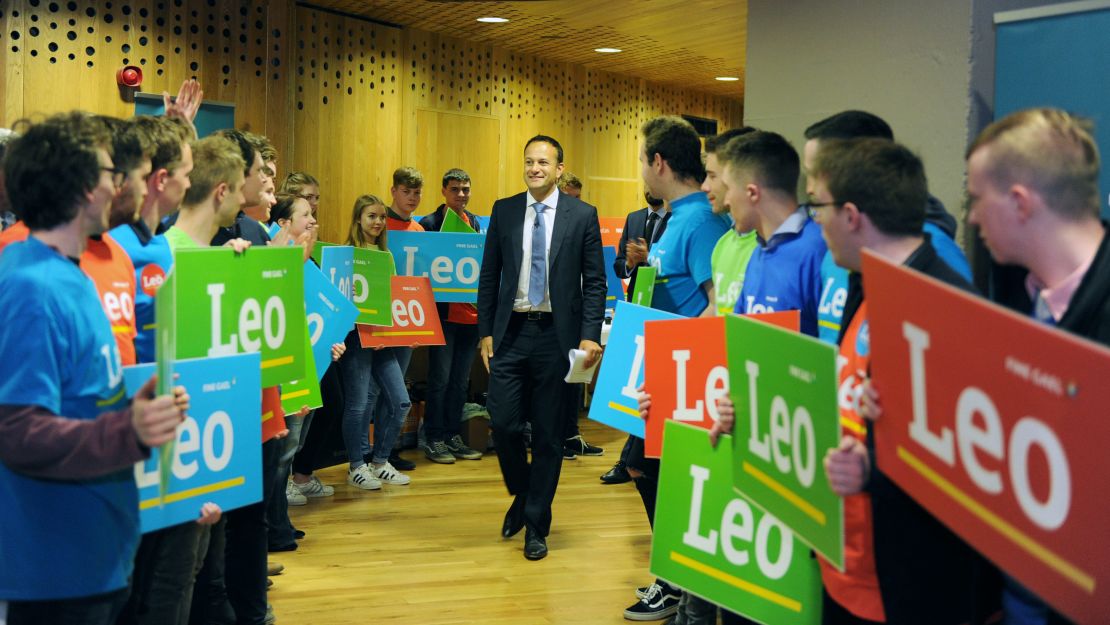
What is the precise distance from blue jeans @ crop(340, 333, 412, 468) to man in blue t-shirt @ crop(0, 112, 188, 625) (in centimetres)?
363

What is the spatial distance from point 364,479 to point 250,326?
10.6 ft

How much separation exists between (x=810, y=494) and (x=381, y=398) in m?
4.45

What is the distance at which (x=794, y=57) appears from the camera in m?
3.95

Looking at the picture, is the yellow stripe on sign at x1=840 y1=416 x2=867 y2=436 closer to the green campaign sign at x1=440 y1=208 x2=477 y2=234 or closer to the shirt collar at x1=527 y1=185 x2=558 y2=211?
the shirt collar at x1=527 y1=185 x2=558 y2=211

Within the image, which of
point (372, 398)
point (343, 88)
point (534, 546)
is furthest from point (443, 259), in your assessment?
point (343, 88)

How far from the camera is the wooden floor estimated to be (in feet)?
12.8

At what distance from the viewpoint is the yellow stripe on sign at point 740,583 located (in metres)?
2.30

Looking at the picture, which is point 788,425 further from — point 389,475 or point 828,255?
point 389,475

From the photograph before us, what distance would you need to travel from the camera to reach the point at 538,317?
4.72 metres

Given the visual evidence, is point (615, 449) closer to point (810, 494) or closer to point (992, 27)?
point (992, 27)

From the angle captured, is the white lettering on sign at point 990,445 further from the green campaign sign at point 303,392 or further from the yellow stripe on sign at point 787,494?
the green campaign sign at point 303,392

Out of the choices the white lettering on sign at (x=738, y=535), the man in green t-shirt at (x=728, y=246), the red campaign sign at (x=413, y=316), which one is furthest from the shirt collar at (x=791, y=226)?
the red campaign sign at (x=413, y=316)

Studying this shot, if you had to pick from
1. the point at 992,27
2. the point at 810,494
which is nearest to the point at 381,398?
the point at 992,27

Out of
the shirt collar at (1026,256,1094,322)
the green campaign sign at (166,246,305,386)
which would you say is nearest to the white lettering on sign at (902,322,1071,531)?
the shirt collar at (1026,256,1094,322)
